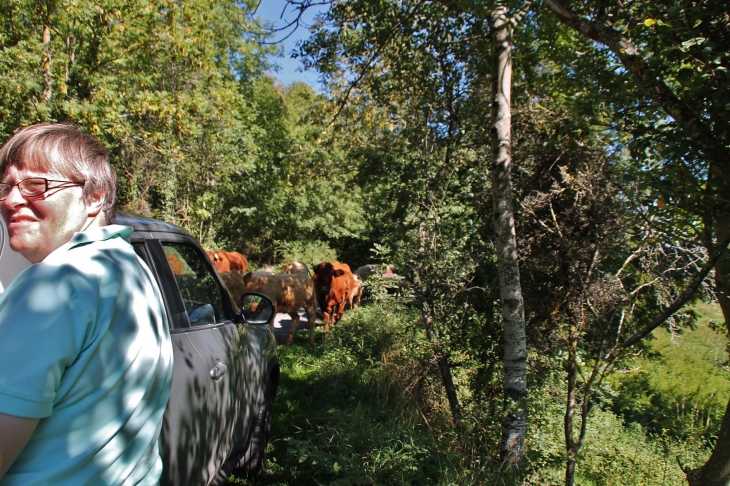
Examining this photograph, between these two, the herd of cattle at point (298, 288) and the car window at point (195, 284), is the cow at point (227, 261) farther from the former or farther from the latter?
the car window at point (195, 284)

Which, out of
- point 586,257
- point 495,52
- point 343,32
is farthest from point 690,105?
point 343,32

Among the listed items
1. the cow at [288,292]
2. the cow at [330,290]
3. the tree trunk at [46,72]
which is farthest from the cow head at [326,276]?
the tree trunk at [46,72]

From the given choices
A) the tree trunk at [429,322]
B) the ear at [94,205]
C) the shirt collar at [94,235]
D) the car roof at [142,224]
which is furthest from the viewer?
the tree trunk at [429,322]

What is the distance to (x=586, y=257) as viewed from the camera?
16.8ft

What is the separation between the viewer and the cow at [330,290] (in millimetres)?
11961

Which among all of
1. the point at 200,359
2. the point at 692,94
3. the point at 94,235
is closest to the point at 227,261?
the point at 200,359

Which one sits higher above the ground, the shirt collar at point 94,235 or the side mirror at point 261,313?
the shirt collar at point 94,235

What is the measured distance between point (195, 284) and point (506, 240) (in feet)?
9.12

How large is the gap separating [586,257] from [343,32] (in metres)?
4.14

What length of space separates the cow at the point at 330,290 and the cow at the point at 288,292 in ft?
2.88

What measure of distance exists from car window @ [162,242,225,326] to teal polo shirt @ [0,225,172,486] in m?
1.70

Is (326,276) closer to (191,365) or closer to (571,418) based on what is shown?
(571,418)

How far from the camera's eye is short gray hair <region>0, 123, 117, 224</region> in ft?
4.13

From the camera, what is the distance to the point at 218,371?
9.35 ft
